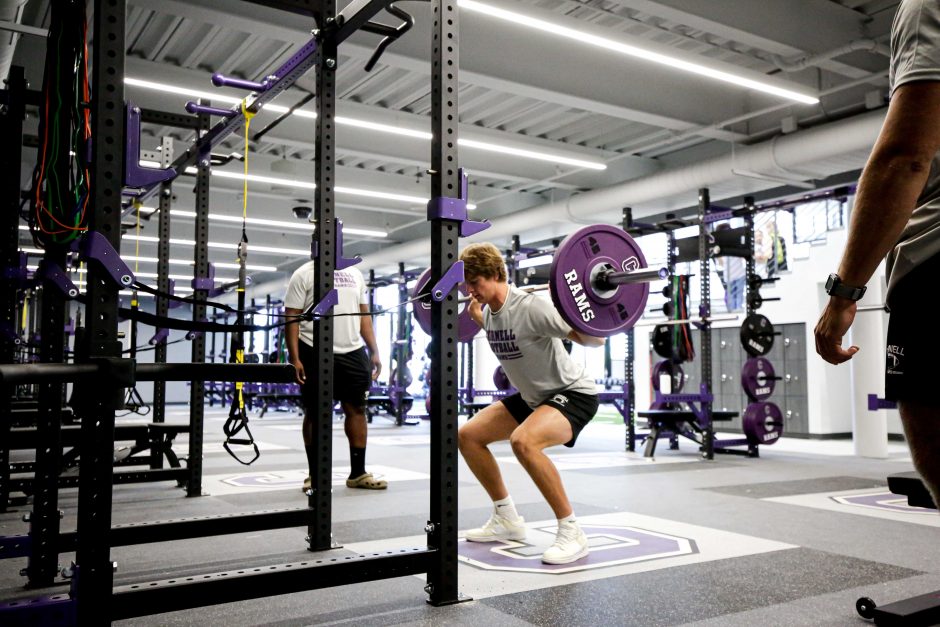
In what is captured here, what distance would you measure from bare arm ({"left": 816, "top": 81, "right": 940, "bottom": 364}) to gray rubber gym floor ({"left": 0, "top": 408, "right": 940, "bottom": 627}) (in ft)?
3.93

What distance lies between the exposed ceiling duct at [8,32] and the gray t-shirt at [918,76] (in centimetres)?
422

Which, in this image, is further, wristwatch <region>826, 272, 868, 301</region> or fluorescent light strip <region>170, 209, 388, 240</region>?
fluorescent light strip <region>170, 209, 388, 240</region>

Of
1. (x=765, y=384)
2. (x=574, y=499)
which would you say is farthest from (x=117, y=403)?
(x=765, y=384)

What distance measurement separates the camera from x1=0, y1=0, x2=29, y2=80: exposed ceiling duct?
3.88 meters

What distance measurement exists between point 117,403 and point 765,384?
19.7 ft

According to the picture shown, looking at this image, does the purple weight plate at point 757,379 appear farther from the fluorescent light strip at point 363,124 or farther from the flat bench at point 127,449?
the flat bench at point 127,449

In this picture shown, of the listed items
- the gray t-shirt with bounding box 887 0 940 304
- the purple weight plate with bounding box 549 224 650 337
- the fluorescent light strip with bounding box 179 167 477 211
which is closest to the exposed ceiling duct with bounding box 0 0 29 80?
the fluorescent light strip with bounding box 179 167 477 211

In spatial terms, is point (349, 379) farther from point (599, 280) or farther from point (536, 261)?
point (536, 261)

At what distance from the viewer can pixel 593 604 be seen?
207cm

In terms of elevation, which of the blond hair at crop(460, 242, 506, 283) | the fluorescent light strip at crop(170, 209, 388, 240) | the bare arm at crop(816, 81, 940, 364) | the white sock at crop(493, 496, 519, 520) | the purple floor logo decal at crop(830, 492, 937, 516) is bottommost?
the purple floor logo decal at crop(830, 492, 937, 516)

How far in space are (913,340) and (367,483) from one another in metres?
3.47

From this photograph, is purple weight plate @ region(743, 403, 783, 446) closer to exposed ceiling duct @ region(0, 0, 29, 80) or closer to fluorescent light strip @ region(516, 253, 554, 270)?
fluorescent light strip @ region(516, 253, 554, 270)

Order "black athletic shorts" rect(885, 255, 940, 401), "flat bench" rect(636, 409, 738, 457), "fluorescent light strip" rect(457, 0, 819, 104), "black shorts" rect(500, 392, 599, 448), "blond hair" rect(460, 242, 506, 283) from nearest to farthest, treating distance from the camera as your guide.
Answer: "black athletic shorts" rect(885, 255, 940, 401) → "black shorts" rect(500, 392, 599, 448) → "blond hair" rect(460, 242, 506, 283) → "fluorescent light strip" rect(457, 0, 819, 104) → "flat bench" rect(636, 409, 738, 457)

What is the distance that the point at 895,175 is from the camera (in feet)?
3.67
